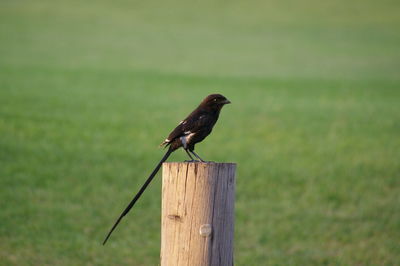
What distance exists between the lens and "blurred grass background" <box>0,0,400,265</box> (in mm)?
7762

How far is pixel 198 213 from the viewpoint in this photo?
10.4 ft

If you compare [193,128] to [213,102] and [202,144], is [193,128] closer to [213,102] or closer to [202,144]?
[213,102]

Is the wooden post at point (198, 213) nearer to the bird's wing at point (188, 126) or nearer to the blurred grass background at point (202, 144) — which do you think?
the bird's wing at point (188, 126)

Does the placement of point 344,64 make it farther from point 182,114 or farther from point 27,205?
point 27,205

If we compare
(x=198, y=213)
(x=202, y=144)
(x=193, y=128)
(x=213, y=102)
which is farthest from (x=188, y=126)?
(x=202, y=144)

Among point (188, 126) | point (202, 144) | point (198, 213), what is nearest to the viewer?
point (198, 213)

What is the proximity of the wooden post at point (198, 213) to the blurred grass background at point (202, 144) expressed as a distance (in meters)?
3.77

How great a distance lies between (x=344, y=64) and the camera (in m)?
28.4

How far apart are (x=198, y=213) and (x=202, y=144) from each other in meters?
9.70

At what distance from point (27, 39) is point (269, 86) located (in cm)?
1408

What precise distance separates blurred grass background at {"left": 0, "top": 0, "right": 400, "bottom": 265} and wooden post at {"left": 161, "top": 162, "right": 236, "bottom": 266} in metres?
3.77

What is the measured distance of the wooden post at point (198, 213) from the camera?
3.16 meters

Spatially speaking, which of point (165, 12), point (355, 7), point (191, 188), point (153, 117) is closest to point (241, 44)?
point (165, 12)

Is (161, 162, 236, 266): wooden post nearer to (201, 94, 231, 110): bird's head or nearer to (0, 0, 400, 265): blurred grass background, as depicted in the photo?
(201, 94, 231, 110): bird's head
